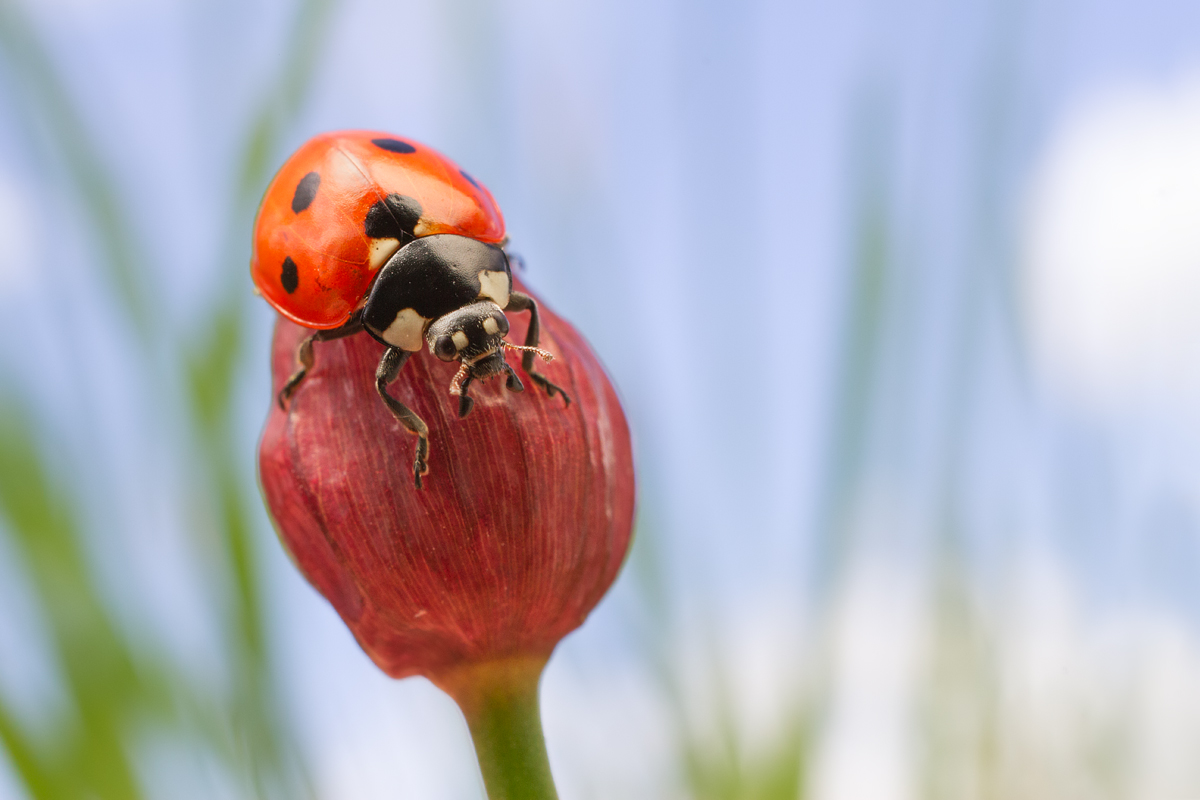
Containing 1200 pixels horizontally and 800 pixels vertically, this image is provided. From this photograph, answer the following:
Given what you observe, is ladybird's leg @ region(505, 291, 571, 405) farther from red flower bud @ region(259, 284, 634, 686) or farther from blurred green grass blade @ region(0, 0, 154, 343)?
blurred green grass blade @ region(0, 0, 154, 343)

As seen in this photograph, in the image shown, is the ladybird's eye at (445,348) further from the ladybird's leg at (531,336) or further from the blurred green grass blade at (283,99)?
the blurred green grass blade at (283,99)

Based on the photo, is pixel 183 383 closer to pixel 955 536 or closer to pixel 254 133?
pixel 254 133

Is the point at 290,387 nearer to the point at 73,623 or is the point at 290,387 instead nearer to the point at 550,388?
the point at 550,388

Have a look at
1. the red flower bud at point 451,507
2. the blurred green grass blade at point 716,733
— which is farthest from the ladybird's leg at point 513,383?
the blurred green grass blade at point 716,733

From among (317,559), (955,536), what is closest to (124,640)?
(317,559)

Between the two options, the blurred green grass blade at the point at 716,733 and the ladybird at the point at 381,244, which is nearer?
the ladybird at the point at 381,244

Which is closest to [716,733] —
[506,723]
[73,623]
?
[506,723]
